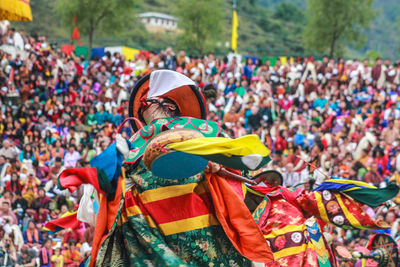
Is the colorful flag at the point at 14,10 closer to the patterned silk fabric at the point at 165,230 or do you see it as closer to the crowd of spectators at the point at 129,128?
the crowd of spectators at the point at 129,128

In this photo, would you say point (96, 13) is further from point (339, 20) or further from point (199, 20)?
point (339, 20)

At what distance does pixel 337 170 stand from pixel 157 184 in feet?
26.3

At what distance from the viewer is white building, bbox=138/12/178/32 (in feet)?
252

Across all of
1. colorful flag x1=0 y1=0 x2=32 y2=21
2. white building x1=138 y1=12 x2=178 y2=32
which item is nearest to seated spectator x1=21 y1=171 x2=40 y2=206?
colorful flag x1=0 y1=0 x2=32 y2=21

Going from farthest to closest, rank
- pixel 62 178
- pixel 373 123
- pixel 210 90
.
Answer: pixel 373 123 < pixel 210 90 < pixel 62 178

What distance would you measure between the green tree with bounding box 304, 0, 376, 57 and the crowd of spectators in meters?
16.0

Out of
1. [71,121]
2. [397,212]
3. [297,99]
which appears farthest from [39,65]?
[397,212]

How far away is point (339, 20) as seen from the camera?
33062mm

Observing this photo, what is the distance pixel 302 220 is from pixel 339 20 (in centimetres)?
3064

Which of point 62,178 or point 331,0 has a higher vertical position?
point 331,0

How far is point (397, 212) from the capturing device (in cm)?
898

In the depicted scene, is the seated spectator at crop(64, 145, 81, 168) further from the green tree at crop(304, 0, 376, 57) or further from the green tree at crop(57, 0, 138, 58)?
the green tree at crop(304, 0, 376, 57)

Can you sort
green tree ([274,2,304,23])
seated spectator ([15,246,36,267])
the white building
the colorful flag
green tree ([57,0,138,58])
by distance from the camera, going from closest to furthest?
the colorful flag → seated spectator ([15,246,36,267]) → green tree ([57,0,138,58]) → the white building → green tree ([274,2,304,23])

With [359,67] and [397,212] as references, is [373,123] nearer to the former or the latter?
[359,67]
